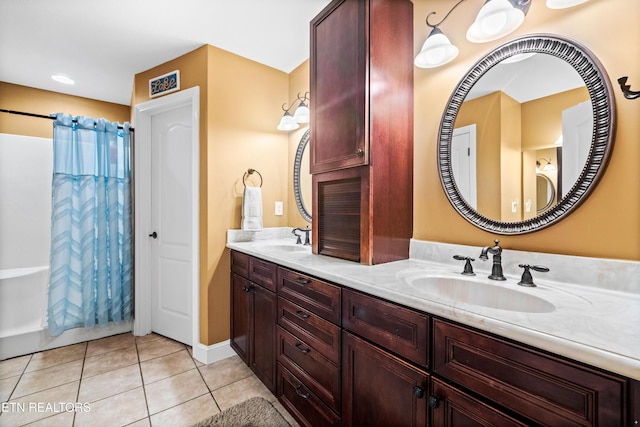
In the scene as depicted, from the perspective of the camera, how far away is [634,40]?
0.94 meters

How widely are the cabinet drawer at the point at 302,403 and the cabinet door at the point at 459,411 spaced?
0.55 m

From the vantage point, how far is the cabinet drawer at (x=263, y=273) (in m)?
1.67

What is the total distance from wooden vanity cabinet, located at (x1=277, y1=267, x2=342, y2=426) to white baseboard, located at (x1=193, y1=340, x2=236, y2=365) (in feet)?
2.75

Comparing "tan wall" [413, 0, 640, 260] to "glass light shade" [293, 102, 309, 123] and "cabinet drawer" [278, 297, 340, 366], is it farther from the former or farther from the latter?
"glass light shade" [293, 102, 309, 123]

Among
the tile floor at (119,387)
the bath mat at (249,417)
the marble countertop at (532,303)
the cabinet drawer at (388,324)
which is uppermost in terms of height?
the marble countertop at (532,303)

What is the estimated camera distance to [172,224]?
257 centimetres

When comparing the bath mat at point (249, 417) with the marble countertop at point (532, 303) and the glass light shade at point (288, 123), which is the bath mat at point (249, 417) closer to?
the marble countertop at point (532, 303)

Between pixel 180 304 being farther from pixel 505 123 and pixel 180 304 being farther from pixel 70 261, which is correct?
pixel 505 123

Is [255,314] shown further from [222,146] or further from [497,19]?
[497,19]

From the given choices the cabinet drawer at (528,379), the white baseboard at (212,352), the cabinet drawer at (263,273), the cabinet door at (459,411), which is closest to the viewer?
the cabinet drawer at (528,379)

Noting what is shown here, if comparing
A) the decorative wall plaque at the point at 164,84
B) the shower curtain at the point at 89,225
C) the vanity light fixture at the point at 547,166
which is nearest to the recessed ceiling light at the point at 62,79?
the shower curtain at the point at 89,225

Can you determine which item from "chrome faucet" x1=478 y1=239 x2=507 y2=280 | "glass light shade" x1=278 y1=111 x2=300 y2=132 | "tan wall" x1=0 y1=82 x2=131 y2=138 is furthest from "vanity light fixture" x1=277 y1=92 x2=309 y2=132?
"tan wall" x1=0 y1=82 x2=131 y2=138

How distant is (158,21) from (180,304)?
7.46ft

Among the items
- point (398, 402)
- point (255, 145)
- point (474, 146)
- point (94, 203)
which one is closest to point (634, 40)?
point (474, 146)
